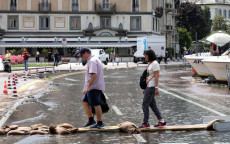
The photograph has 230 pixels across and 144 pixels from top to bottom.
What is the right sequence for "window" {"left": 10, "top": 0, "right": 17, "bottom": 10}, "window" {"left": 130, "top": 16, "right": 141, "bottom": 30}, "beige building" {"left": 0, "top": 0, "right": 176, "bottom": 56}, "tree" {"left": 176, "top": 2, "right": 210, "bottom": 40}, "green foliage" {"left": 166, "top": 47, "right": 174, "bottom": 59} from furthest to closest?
"tree" {"left": 176, "top": 2, "right": 210, "bottom": 40}
"green foliage" {"left": 166, "top": 47, "right": 174, "bottom": 59}
"window" {"left": 130, "top": 16, "right": 141, "bottom": 30}
"window" {"left": 10, "top": 0, "right": 17, "bottom": 10}
"beige building" {"left": 0, "top": 0, "right": 176, "bottom": 56}

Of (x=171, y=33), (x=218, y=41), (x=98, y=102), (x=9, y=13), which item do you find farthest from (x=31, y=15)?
(x=98, y=102)

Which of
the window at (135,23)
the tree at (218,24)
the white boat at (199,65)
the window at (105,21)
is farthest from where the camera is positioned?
the tree at (218,24)

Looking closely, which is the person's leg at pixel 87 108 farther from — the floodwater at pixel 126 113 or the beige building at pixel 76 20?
the beige building at pixel 76 20

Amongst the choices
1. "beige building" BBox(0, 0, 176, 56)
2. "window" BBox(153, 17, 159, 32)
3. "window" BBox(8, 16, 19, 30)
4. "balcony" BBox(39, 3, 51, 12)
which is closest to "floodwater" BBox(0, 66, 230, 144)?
"beige building" BBox(0, 0, 176, 56)

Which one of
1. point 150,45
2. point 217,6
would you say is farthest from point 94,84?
point 217,6

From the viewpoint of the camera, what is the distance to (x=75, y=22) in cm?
7769

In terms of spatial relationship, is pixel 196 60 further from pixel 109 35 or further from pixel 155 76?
pixel 109 35

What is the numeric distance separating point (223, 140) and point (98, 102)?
112 inches

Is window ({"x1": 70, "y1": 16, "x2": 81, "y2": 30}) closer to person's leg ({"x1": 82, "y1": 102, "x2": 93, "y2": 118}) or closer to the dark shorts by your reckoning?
person's leg ({"x1": 82, "y1": 102, "x2": 93, "y2": 118})

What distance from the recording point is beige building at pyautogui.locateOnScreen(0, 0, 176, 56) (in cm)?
7675

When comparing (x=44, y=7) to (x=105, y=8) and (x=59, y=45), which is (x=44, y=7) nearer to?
(x=59, y=45)

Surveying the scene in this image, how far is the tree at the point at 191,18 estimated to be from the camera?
11825 centimetres

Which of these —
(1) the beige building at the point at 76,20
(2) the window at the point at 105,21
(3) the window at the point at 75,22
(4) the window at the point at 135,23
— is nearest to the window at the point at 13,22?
(1) the beige building at the point at 76,20

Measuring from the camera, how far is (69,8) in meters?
77.8
